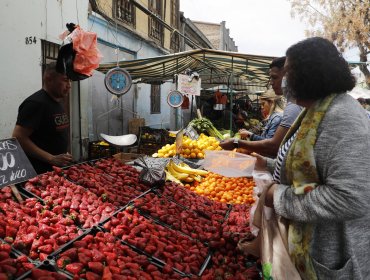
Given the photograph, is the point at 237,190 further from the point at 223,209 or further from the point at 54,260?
the point at 54,260

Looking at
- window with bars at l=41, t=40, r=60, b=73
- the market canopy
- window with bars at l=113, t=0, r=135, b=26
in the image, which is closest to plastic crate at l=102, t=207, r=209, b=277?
the market canopy

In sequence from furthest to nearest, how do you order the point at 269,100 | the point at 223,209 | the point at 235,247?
1. the point at 269,100
2. the point at 223,209
3. the point at 235,247

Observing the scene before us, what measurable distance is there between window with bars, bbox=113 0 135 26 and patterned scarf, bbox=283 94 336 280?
9933mm

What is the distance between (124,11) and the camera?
1118cm

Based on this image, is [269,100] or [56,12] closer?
[269,100]

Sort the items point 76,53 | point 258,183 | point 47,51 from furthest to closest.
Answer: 1. point 47,51
2. point 76,53
3. point 258,183

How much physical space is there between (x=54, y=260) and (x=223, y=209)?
2.04 metres

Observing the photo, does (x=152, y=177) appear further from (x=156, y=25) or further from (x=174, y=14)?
(x=174, y=14)

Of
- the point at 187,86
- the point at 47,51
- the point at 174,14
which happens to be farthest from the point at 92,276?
the point at 174,14

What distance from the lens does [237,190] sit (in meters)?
4.33

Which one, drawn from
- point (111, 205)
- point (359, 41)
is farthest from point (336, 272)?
point (359, 41)

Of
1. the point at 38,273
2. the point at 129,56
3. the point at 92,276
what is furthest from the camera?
the point at 129,56

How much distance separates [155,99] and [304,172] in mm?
13709

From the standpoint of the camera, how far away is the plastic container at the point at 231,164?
3273 millimetres
